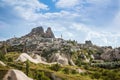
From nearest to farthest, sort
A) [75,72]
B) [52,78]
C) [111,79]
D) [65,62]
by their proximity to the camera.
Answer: [52,78]
[111,79]
[75,72]
[65,62]

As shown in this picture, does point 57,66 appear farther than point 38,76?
Yes

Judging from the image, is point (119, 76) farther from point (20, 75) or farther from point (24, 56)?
point (20, 75)

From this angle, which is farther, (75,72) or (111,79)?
(75,72)

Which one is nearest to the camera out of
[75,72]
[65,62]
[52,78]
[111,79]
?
[52,78]

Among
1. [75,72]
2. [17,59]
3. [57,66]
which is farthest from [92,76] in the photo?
[17,59]

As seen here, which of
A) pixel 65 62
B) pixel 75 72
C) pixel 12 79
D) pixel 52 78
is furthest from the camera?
pixel 65 62

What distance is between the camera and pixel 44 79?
376 ft

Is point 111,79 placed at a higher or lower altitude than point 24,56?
lower

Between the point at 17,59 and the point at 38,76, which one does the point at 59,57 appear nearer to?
Answer: the point at 17,59

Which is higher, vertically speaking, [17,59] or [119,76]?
[17,59]

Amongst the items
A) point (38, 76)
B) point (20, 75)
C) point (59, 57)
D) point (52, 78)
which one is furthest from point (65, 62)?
point (20, 75)

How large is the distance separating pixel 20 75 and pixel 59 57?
4537 inches

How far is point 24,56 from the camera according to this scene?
18062 centimetres

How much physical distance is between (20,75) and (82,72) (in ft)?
274
